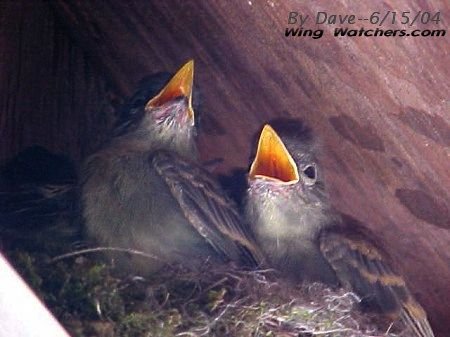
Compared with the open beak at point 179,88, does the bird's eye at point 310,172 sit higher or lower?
lower

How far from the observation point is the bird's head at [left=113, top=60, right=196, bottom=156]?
3.00 m

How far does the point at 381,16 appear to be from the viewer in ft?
7.18

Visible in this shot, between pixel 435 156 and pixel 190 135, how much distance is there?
0.90m

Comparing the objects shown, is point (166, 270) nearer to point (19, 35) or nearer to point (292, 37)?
point (292, 37)

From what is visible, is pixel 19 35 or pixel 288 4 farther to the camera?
pixel 19 35

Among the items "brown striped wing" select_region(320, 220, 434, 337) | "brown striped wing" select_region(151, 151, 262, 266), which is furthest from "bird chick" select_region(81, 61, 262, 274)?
"brown striped wing" select_region(320, 220, 434, 337)

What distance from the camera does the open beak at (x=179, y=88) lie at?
2789mm

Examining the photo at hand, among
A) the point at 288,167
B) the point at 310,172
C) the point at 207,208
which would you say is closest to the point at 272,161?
the point at 288,167

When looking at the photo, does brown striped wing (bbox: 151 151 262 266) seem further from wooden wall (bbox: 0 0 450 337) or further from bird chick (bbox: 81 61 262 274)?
wooden wall (bbox: 0 0 450 337)

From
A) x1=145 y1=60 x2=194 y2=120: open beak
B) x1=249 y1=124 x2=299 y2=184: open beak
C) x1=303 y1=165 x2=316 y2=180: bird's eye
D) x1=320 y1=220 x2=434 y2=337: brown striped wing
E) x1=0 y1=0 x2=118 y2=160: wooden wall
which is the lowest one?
x1=320 y1=220 x2=434 y2=337: brown striped wing

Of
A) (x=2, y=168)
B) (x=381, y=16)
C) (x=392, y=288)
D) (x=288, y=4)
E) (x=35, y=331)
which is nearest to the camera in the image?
(x=35, y=331)

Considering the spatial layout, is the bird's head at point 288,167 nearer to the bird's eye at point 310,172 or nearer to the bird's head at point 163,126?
the bird's eye at point 310,172

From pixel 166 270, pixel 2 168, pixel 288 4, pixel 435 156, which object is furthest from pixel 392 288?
pixel 2 168

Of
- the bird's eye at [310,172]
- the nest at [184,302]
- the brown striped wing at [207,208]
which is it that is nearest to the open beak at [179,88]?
the brown striped wing at [207,208]
